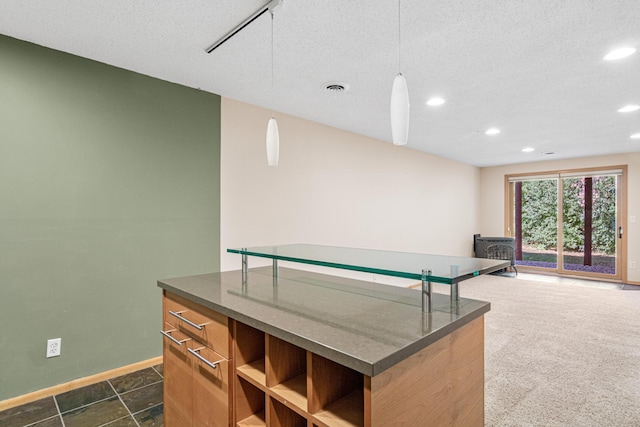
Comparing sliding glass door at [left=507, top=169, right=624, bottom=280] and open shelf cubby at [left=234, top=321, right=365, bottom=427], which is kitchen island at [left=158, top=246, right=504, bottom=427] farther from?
sliding glass door at [left=507, top=169, right=624, bottom=280]

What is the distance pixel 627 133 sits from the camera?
15.2 ft

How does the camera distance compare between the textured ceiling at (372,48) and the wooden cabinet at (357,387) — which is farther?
the textured ceiling at (372,48)

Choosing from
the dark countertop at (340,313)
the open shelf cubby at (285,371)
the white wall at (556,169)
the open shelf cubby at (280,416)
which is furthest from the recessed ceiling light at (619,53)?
the white wall at (556,169)

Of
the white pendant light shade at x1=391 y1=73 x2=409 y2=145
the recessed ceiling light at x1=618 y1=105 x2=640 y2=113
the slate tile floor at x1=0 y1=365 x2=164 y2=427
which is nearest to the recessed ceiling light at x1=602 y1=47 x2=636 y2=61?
the recessed ceiling light at x1=618 y1=105 x2=640 y2=113

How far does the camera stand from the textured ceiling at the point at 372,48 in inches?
74.6

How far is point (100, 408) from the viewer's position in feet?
7.19

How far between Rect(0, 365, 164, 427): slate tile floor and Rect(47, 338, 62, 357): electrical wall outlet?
0.29m

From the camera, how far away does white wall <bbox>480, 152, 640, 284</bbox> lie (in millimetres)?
6016

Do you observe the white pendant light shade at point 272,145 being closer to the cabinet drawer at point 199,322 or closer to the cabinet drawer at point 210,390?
the cabinet drawer at point 199,322

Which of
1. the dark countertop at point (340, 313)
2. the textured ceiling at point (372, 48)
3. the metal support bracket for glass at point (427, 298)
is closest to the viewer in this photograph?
the dark countertop at point (340, 313)

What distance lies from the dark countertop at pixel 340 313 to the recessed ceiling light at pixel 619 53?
229 centimetres

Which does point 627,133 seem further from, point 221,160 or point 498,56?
point 221,160

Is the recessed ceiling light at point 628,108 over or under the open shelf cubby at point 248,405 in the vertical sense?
over

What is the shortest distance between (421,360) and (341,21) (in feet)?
6.19
